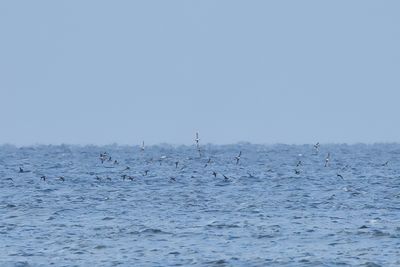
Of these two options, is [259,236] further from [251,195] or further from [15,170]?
[15,170]

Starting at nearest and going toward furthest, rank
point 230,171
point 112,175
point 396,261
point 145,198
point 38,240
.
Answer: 1. point 396,261
2. point 38,240
3. point 145,198
4. point 112,175
5. point 230,171

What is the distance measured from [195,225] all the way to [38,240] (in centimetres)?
678

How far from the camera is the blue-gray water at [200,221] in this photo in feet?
113

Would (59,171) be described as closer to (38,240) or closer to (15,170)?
(15,170)

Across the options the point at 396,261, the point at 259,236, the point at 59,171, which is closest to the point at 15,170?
the point at 59,171

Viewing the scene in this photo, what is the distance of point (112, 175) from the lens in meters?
75.2

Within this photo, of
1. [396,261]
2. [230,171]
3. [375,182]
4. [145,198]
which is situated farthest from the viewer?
→ [230,171]

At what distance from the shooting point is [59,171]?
264 feet

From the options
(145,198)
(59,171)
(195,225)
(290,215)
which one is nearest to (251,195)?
(145,198)

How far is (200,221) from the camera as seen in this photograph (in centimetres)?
4334

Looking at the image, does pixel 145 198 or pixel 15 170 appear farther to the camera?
pixel 15 170

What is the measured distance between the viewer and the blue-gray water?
34.5 meters

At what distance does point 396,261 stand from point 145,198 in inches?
881

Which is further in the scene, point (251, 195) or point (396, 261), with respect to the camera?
point (251, 195)
